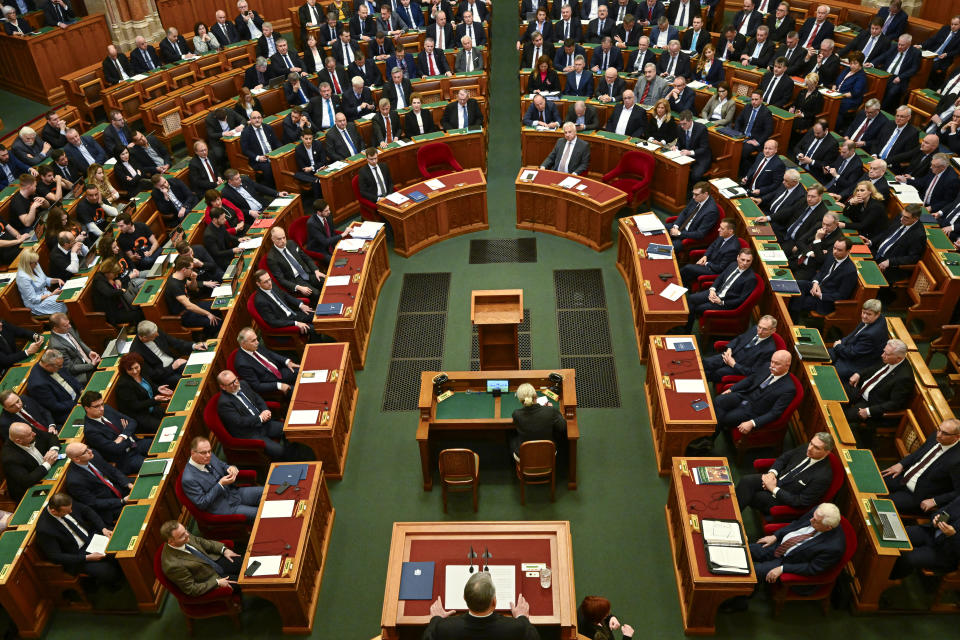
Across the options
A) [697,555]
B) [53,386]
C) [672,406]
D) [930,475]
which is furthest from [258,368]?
[930,475]

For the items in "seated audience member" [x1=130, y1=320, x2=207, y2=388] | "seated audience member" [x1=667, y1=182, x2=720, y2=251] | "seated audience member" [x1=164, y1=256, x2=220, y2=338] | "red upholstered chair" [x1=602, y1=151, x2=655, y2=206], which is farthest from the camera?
"red upholstered chair" [x1=602, y1=151, x2=655, y2=206]

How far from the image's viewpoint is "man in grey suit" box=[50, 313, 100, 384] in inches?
322

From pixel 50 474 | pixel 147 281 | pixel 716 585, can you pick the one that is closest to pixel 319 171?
pixel 147 281

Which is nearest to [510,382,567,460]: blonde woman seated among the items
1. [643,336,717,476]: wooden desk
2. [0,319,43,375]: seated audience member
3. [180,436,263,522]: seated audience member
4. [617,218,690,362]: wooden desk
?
[643,336,717,476]: wooden desk

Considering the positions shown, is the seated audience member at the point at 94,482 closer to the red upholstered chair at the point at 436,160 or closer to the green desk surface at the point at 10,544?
the green desk surface at the point at 10,544

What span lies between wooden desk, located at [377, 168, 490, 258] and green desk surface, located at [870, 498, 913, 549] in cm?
743

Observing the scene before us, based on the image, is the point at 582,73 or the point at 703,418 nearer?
the point at 703,418

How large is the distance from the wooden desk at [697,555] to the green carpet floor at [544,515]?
18 cm

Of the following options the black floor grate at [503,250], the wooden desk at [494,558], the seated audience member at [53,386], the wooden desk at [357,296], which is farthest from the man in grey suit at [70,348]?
the black floor grate at [503,250]

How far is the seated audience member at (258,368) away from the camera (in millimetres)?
7883

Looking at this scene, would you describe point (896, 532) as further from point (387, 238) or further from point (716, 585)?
point (387, 238)

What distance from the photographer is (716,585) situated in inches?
228

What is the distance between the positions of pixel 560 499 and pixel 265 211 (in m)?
6.46

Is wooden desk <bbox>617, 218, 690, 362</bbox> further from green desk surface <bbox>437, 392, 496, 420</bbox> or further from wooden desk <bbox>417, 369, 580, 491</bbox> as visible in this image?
green desk surface <bbox>437, 392, 496, 420</bbox>
